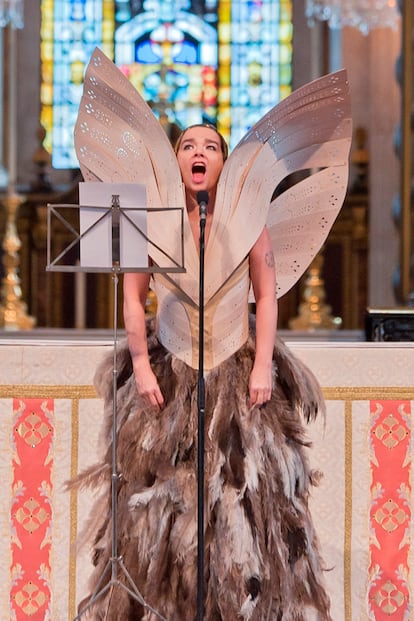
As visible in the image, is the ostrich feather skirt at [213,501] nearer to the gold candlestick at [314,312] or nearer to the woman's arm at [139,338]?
the woman's arm at [139,338]

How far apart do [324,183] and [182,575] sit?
1.28 metres

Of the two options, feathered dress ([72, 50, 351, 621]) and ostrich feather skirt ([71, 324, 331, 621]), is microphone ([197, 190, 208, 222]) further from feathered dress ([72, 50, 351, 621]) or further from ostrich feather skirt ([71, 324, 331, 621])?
ostrich feather skirt ([71, 324, 331, 621])

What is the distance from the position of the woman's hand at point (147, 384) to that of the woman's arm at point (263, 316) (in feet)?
0.91

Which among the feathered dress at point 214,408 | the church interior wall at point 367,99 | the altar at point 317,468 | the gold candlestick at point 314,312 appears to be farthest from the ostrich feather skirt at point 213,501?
the church interior wall at point 367,99

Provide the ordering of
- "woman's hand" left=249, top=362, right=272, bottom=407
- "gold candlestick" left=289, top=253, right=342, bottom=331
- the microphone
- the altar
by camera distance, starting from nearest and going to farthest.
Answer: the microphone
"woman's hand" left=249, top=362, right=272, bottom=407
the altar
"gold candlestick" left=289, top=253, right=342, bottom=331

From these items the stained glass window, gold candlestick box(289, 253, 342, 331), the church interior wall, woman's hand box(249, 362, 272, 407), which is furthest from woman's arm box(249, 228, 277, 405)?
the stained glass window

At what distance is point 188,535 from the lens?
423 centimetres

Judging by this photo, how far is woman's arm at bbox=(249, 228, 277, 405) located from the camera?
4188 mm

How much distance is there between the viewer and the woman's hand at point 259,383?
165 inches

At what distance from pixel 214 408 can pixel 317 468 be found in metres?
0.62

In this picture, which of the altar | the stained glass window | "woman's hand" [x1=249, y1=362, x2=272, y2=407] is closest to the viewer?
"woman's hand" [x1=249, y1=362, x2=272, y2=407]

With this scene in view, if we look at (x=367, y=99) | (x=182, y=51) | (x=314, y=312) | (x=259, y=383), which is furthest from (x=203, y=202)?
(x=182, y=51)

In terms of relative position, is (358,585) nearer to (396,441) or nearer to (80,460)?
(396,441)

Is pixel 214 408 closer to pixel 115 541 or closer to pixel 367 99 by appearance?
pixel 115 541
